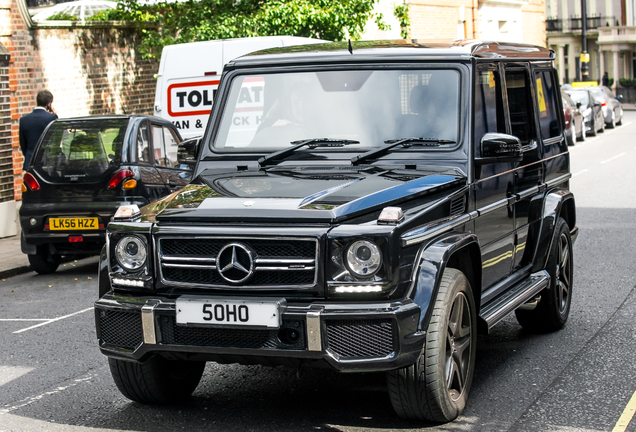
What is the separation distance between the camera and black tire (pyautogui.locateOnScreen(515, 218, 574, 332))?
21.7 feet

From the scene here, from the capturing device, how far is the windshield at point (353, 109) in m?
5.38

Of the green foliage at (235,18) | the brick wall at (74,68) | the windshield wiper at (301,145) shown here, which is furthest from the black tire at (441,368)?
the green foliage at (235,18)

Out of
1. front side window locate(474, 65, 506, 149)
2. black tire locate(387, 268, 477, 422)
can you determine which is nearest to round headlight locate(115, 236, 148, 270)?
black tire locate(387, 268, 477, 422)

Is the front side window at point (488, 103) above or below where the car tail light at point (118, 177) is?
above

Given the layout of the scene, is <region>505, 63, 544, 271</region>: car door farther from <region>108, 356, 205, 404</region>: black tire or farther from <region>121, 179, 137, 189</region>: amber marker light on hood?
<region>121, 179, 137, 189</region>: amber marker light on hood

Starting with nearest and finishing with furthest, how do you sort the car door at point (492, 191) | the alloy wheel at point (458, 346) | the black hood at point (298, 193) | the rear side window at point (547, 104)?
the black hood at point (298, 193)
the alloy wheel at point (458, 346)
the car door at point (492, 191)
the rear side window at point (547, 104)

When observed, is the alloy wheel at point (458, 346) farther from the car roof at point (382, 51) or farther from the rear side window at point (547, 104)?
the rear side window at point (547, 104)

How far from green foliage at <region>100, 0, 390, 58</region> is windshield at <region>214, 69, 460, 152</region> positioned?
1245 centimetres

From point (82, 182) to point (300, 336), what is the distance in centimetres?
660

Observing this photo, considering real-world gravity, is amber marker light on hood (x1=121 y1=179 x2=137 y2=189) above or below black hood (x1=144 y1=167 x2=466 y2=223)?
below

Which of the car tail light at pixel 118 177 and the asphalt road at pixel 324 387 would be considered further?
Answer: the car tail light at pixel 118 177

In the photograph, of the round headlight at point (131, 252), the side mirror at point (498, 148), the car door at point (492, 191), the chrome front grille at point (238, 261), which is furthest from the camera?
the car door at point (492, 191)

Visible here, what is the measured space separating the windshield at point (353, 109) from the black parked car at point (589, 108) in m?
26.0

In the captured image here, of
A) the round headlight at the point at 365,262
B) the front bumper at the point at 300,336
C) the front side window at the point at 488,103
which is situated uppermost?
the front side window at the point at 488,103
